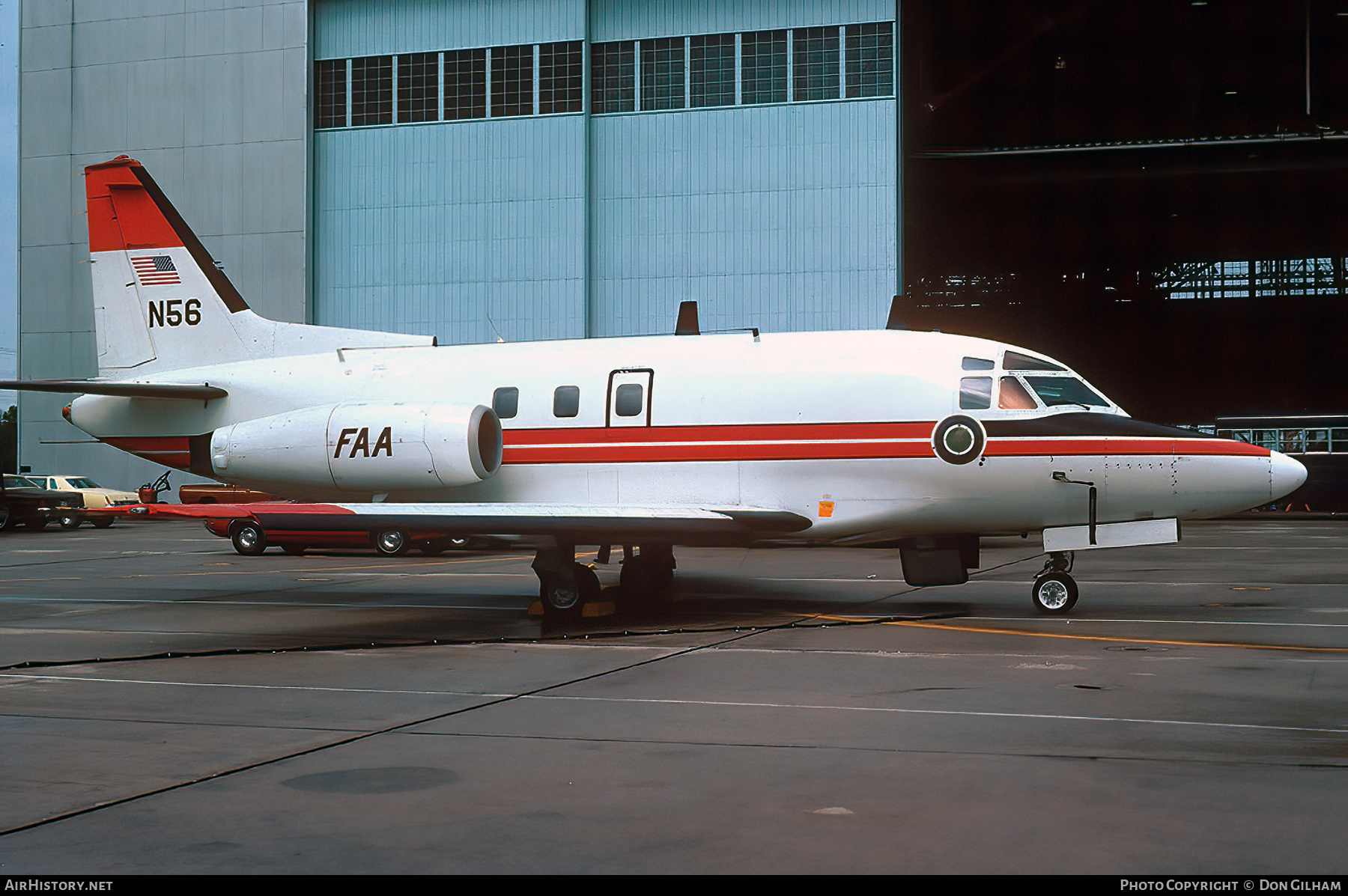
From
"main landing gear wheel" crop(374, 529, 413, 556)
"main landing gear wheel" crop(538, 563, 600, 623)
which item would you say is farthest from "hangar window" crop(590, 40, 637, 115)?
"main landing gear wheel" crop(538, 563, 600, 623)

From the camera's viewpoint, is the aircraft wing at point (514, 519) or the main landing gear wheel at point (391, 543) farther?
the main landing gear wheel at point (391, 543)

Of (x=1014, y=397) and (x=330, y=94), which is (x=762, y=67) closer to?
(x=330, y=94)

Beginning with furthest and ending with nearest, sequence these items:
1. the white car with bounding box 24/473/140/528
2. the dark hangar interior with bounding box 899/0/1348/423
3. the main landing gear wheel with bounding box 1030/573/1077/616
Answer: the white car with bounding box 24/473/140/528 < the dark hangar interior with bounding box 899/0/1348/423 < the main landing gear wheel with bounding box 1030/573/1077/616

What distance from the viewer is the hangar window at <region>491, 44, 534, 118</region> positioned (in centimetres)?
3834

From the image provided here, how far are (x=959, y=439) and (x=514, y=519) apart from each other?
4.96 metres

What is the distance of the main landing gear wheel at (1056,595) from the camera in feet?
44.6

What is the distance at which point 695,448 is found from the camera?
1428 centimetres

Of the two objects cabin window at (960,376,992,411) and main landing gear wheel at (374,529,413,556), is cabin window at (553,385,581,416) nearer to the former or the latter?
cabin window at (960,376,992,411)

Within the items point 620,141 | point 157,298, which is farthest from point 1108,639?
point 620,141

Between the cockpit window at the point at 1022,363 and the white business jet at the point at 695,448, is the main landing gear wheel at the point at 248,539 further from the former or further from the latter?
the cockpit window at the point at 1022,363

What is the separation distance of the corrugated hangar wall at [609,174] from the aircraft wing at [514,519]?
903 inches

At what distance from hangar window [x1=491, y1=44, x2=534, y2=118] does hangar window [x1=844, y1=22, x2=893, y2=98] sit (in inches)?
390

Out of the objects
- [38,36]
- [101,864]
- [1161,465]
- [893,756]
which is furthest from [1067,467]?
[38,36]

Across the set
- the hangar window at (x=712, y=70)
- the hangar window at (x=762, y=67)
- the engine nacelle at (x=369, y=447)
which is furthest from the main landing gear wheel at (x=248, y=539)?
the hangar window at (x=762, y=67)
